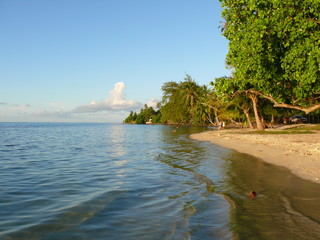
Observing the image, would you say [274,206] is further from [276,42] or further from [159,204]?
[276,42]

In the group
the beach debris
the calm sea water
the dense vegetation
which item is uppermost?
the dense vegetation

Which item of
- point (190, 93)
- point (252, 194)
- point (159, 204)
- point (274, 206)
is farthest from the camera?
point (190, 93)

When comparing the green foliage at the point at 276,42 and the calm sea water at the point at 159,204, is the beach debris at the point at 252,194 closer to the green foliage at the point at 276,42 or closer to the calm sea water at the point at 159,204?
the calm sea water at the point at 159,204

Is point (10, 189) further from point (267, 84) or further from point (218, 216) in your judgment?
point (267, 84)

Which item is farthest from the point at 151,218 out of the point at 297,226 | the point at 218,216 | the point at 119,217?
the point at 297,226

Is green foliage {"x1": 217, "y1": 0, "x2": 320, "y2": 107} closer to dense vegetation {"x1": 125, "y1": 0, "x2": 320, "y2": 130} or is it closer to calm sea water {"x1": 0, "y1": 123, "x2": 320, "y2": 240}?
dense vegetation {"x1": 125, "y1": 0, "x2": 320, "y2": 130}

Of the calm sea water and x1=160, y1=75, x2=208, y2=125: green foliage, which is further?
x1=160, y1=75, x2=208, y2=125: green foliage

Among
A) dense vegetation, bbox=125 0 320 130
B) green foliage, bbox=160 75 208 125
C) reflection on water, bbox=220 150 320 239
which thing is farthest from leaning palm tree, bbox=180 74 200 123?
reflection on water, bbox=220 150 320 239

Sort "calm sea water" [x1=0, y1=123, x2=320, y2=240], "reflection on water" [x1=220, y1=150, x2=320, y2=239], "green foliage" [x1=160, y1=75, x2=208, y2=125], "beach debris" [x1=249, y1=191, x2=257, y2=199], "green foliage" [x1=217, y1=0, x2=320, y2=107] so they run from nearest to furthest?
"reflection on water" [x1=220, y1=150, x2=320, y2=239] < "calm sea water" [x1=0, y1=123, x2=320, y2=240] < "beach debris" [x1=249, y1=191, x2=257, y2=199] < "green foliage" [x1=217, y1=0, x2=320, y2=107] < "green foliage" [x1=160, y1=75, x2=208, y2=125]

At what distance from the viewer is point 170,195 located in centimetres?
930

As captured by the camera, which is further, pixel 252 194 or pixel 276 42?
pixel 276 42

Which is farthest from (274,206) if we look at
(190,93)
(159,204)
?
(190,93)

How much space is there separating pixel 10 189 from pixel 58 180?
2.06 meters

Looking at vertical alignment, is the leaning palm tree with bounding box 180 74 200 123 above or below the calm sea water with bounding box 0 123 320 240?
above
